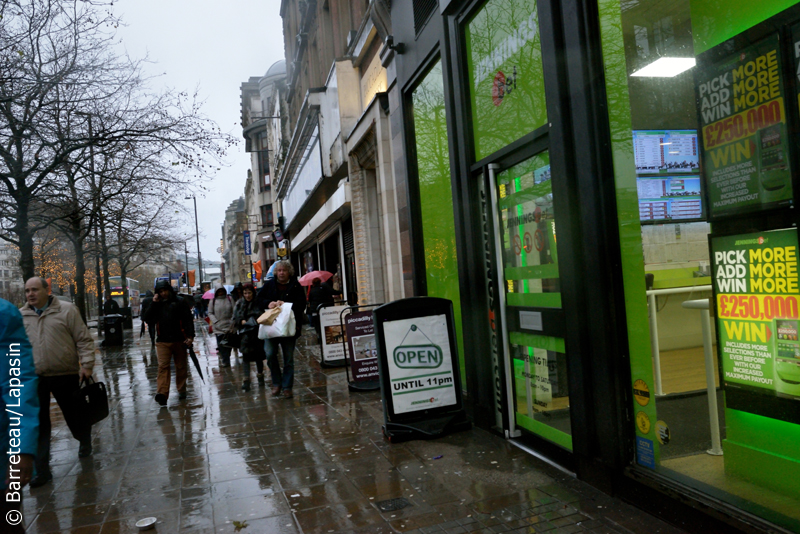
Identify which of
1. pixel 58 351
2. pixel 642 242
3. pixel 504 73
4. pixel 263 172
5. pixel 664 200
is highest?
pixel 263 172

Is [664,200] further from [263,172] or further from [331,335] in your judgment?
[263,172]

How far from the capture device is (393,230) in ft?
40.4

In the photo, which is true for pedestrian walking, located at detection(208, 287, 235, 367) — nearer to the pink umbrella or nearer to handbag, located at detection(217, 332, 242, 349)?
handbag, located at detection(217, 332, 242, 349)

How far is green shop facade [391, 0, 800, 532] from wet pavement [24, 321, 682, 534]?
37 cm

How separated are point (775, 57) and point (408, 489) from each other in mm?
3667

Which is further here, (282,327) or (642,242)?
(282,327)

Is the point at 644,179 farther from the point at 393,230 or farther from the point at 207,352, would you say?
the point at 207,352

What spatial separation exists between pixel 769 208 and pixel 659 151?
1052 mm

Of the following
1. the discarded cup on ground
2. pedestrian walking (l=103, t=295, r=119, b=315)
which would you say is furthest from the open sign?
pedestrian walking (l=103, t=295, r=119, b=315)

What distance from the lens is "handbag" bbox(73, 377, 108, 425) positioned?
650 centimetres

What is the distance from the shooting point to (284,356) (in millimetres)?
9531

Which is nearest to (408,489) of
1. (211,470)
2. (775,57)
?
(211,470)

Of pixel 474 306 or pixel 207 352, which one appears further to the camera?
pixel 207 352

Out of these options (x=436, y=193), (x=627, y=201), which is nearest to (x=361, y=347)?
(x=436, y=193)
